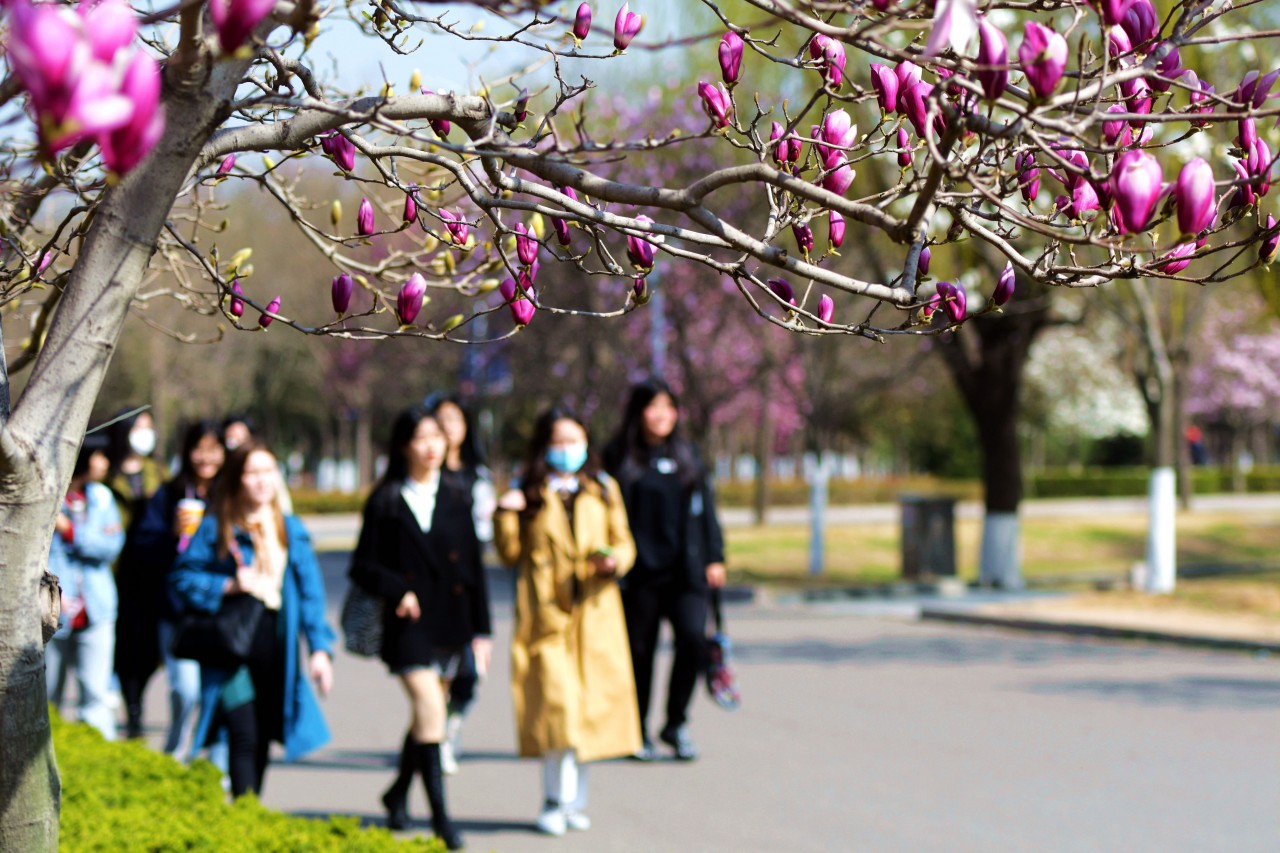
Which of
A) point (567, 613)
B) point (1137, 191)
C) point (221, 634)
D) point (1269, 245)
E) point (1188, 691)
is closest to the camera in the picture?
point (1137, 191)

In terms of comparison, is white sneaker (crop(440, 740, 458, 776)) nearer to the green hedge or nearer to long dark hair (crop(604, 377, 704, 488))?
long dark hair (crop(604, 377, 704, 488))

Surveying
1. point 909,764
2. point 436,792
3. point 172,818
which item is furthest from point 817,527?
point 172,818

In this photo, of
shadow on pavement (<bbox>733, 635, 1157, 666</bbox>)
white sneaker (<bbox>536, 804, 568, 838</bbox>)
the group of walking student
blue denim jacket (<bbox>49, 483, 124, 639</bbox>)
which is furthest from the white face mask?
shadow on pavement (<bbox>733, 635, 1157, 666</bbox>)

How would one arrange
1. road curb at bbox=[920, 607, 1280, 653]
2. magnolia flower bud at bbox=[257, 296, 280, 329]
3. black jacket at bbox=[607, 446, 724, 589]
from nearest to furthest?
magnolia flower bud at bbox=[257, 296, 280, 329], black jacket at bbox=[607, 446, 724, 589], road curb at bbox=[920, 607, 1280, 653]

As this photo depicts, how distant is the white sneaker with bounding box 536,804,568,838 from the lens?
22.6 ft

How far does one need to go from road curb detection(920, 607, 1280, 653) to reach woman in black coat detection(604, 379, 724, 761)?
6.18 meters

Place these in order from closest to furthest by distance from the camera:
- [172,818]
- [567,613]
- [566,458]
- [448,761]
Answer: [172,818] < [567,613] < [566,458] < [448,761]

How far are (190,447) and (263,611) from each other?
187 cm

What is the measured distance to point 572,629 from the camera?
24.4ft

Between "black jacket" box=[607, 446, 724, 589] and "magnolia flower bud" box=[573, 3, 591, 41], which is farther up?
"magnolia flower bud" box=[573, 3, 591, 41]

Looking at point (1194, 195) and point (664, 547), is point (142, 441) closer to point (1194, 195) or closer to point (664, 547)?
point (664, 547)

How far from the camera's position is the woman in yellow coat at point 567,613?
23.2 feet

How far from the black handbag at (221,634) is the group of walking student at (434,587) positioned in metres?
0.01

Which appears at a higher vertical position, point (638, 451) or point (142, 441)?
point (142, 441)
